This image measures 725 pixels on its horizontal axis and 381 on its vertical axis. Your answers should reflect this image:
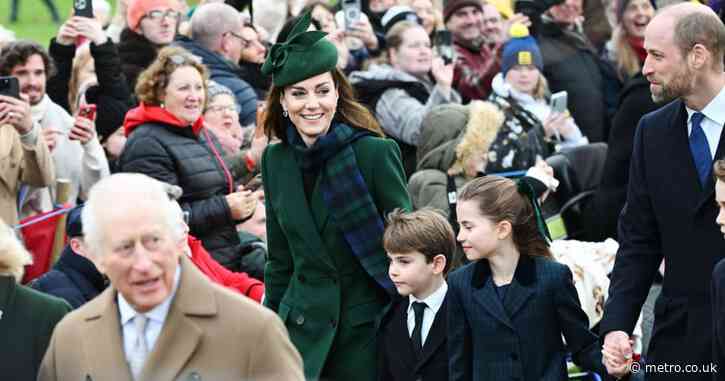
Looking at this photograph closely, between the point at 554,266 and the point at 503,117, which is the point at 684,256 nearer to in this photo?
the point at 554,266

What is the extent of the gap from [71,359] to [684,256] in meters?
2.70

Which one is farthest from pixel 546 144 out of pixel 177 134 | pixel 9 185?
pixel 9 185

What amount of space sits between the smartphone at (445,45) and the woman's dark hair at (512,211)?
15.3 ft

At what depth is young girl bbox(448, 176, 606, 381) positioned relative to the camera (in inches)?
282

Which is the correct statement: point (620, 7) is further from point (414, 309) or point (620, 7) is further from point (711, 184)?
point (711, 184)

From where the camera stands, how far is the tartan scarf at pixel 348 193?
7.16 metres

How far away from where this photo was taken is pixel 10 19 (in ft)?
86.4

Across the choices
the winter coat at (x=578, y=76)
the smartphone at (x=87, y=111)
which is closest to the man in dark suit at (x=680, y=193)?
the smartphone at (x=87, y=111)

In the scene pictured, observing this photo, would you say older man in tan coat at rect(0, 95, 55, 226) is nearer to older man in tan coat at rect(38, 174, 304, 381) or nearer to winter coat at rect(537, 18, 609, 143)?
older man in tan coat at rect(38, 174, 304, 381)

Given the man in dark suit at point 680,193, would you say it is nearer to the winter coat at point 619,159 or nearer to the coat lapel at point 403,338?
the coat lapel at point 403,338

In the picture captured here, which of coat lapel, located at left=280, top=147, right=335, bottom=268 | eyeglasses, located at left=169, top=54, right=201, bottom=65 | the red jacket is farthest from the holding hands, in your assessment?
eyeglasses, located at left=169, top=54, right=201, bottom=65

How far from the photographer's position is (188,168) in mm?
9203

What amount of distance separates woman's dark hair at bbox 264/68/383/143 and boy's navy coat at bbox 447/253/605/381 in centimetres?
88

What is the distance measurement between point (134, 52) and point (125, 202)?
21.4 ft
